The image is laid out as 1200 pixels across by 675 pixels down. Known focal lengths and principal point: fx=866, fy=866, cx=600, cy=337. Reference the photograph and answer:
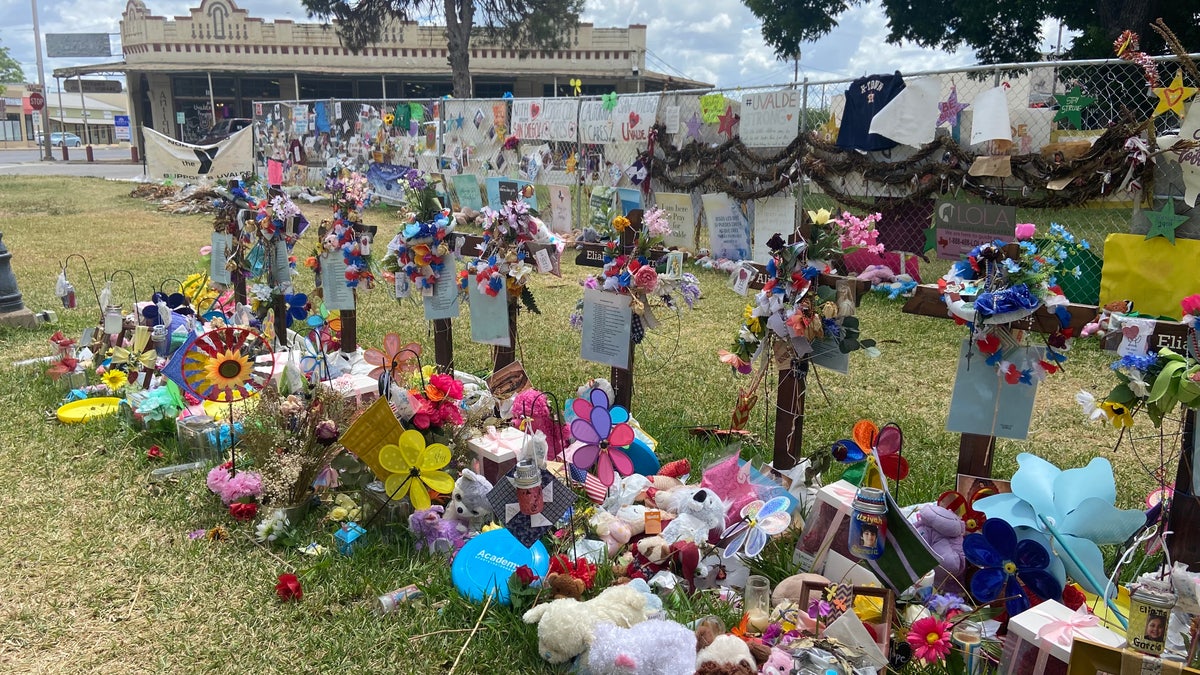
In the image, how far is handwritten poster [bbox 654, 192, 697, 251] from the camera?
1008 centimetres

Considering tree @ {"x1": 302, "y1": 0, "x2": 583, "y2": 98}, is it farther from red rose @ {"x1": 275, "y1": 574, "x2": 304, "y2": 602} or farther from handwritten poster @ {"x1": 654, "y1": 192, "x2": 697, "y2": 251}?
red rose @ {"x1": 275, "y1": 574, "x2": 304, "y2": 602}

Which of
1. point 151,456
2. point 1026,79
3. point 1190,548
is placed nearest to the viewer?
point 1190,548

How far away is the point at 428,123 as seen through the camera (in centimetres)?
1498

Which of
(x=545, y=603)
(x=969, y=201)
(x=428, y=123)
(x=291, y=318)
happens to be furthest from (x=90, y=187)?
(x=545, y=603)

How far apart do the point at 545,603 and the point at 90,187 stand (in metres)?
22.3

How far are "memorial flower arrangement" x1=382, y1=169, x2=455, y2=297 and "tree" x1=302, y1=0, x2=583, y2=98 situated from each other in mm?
17919

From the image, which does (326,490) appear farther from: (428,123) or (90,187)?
(90,187)

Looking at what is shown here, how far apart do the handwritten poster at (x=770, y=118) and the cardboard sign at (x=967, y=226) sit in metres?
1.88

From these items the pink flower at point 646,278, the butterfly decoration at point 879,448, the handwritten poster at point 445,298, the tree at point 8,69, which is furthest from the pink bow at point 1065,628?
the tree at point 8,69

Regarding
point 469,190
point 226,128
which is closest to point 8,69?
point 226,128

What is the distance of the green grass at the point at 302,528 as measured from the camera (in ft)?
8.76

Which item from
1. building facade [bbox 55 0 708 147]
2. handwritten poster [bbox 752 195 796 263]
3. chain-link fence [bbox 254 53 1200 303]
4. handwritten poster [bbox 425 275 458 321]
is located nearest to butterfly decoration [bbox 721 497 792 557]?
chain-link fence [bbox 254 53 1200 303]

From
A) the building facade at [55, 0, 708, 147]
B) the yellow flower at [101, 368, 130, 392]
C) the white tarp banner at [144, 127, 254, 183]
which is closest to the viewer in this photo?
the yellow flower at [101, 368, 130, 392]

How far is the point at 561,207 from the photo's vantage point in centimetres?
1193
